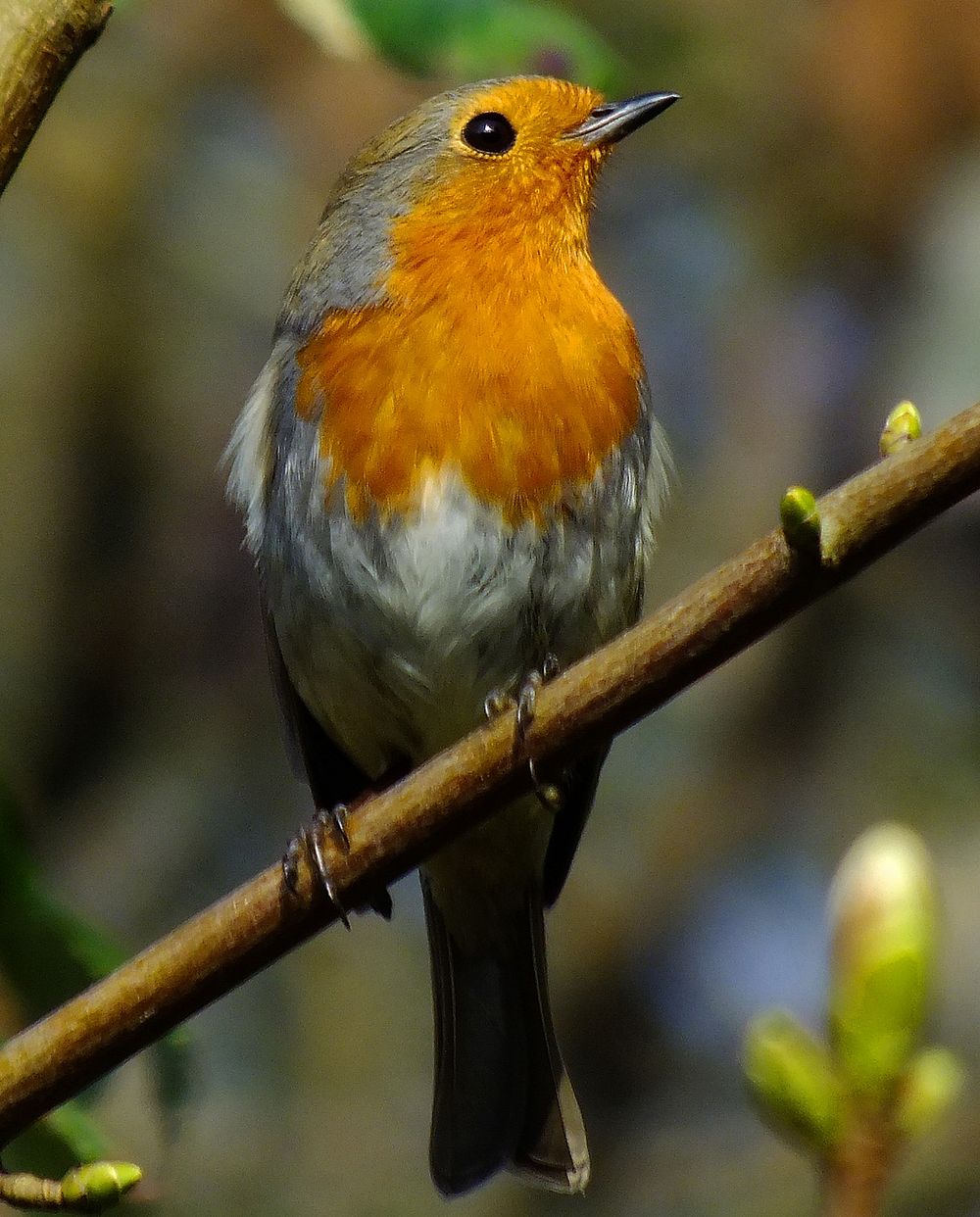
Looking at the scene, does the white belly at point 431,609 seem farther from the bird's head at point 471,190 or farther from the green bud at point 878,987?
the green bud at point 878,987

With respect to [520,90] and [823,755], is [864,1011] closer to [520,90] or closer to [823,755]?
[520,90]

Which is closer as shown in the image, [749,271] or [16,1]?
[16,1]

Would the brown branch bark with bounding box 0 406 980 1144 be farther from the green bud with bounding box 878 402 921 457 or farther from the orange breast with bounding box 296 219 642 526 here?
the orange breast with bounding box 296 219 642 526

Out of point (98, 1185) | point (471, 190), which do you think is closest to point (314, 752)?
point (471, 190)

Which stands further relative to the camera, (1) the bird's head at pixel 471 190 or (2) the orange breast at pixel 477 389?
(1) the bird's head at pixel 471 190

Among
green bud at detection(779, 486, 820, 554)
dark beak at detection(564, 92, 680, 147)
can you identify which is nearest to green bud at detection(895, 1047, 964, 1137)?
green bud at detection(779, 486, 820, 554)

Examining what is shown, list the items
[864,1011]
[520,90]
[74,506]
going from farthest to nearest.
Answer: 1. [74,506]
2. [520,90]
3. [864,1011]

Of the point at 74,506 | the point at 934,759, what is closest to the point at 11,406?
the point at 74,506

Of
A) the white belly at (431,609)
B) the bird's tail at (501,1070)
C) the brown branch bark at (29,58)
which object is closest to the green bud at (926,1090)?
the brown branch bark at (29,58)
